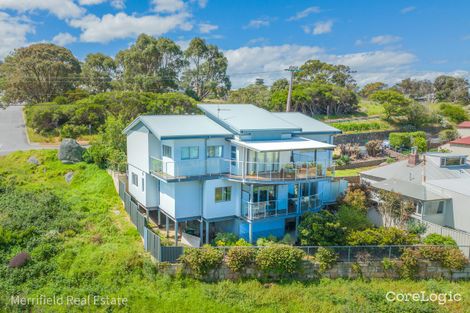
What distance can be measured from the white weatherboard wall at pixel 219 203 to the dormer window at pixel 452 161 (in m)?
17.8

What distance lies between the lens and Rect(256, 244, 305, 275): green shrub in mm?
19859

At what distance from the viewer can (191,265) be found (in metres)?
19.6

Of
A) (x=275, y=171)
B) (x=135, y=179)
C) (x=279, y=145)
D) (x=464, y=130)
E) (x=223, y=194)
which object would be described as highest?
(x=279, y=145)

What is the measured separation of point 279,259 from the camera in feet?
65.1

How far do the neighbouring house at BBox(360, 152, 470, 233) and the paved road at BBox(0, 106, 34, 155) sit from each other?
3925 cm

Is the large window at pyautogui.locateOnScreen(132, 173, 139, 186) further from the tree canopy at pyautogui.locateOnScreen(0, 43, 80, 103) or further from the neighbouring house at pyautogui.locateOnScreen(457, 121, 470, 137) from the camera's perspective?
the neighbouring house at pyautogui.locateOnScreen(457, 121, 470, 137)

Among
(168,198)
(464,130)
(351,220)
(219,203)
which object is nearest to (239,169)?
(219,203)

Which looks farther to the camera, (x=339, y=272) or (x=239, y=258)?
(x=339, y=272)

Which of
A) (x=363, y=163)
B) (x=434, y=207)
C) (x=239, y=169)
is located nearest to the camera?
(x=239, y=169)

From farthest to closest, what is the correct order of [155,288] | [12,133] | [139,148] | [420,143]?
[420,143], [12,133], [139,148], [155,288]

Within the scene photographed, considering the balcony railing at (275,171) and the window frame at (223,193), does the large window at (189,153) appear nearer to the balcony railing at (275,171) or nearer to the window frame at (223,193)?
the balcony railing at (275,171)

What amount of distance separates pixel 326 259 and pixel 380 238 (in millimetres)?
3793

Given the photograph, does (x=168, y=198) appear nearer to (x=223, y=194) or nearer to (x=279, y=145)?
(x=223, y=194)

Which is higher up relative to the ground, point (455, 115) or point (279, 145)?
point (455, 115)
